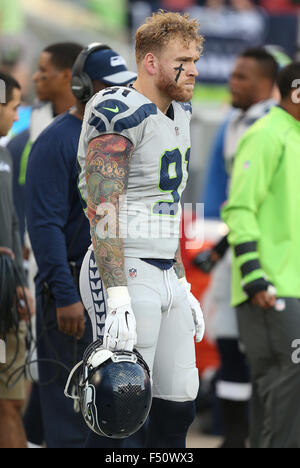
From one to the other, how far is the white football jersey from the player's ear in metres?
0.11

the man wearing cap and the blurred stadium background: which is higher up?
the blurred stadium background

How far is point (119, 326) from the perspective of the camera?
12.5 feet

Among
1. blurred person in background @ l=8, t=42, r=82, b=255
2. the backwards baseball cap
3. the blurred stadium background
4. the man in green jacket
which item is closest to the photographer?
the backwards baseball cap

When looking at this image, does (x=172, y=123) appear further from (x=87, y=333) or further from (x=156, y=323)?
(x=87, y=333)

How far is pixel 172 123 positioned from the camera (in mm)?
4234

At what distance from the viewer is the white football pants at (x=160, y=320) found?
4.11 metres

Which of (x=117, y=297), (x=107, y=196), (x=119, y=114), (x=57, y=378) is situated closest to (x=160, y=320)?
(x=117, y=297)

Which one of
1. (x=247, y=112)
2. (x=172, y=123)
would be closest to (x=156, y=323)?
(x=172, y=123)

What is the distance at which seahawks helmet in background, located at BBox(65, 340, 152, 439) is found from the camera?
12.6ft

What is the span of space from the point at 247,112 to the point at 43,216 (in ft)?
8.06

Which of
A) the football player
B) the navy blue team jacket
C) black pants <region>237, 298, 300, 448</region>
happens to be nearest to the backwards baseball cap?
the navy blue team jacket

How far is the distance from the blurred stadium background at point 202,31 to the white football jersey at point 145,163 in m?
5.02

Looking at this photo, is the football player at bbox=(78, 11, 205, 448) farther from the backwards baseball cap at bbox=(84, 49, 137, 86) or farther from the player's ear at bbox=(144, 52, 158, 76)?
the backwards baseball cap at bbox=(84, 49, 137, 86)

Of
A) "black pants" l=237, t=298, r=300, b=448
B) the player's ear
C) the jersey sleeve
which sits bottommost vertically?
"black pants" l=237, t=298, r=300, b=448
